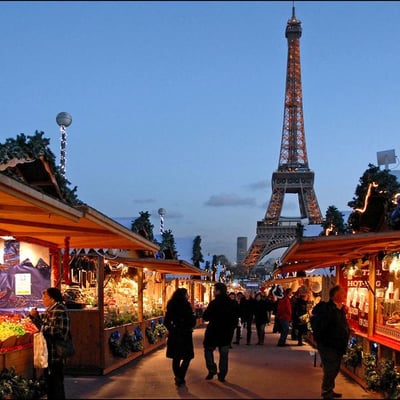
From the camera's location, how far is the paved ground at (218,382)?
8.02 m

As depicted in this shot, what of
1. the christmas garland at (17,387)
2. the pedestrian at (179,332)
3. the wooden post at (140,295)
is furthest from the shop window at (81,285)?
the christmas garland at (17,387)

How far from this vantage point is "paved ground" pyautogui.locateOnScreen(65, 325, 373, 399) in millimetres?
8016

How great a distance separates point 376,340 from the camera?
9.06 meters

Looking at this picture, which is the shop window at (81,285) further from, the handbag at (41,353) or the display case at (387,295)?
the display case at (387,295)

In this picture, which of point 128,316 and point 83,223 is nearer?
point 83,223

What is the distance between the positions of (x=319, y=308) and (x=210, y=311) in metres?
2.03

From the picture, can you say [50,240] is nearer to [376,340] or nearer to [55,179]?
[55,179]

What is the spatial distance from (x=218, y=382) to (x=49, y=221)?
3.36m

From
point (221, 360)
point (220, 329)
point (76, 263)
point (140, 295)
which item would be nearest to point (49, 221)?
point (220, 329)

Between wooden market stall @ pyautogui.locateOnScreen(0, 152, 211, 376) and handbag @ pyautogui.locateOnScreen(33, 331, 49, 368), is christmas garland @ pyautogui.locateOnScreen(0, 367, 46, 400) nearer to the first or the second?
wooden market stall @ pyautogui.locateOnScreen(0, 152, 211, 376)

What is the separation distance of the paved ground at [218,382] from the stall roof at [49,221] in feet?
7.13

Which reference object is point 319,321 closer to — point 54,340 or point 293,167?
point 54,340

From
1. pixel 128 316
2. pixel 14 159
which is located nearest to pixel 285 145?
pixel 128 316

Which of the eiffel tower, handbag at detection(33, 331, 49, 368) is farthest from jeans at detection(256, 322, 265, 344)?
the eiffel tower
